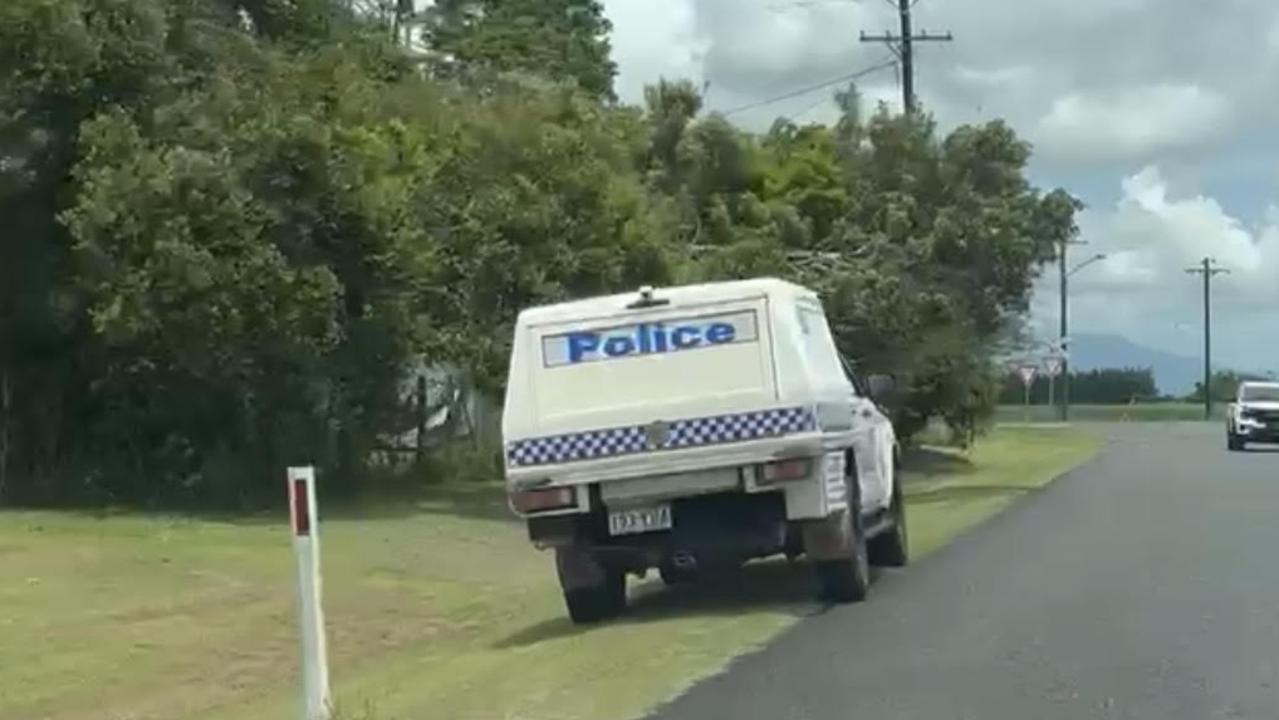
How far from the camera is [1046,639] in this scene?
14.1m

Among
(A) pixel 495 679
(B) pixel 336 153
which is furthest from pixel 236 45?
(A) pixel 495 679

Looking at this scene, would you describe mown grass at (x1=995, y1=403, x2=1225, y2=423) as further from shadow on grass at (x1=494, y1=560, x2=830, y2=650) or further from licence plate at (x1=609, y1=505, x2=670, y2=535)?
licence plate at (x1=609, y1=505, x2=670, y2=535)

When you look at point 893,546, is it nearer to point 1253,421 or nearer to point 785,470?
point 785,470

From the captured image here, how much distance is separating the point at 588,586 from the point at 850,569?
1959 millimetres

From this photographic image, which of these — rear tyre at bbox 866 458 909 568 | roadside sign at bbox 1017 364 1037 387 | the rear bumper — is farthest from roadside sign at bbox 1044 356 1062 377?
the rear bumper

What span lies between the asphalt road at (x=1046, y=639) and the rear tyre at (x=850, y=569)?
27cm

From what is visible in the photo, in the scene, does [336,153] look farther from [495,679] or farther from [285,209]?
[495,679]

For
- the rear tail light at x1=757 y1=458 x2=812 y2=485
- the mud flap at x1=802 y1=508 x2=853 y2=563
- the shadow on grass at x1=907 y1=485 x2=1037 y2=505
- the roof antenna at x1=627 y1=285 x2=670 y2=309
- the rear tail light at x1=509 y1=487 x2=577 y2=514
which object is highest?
the roof antenna at x1=627 y1=285 x2=670 y2=309

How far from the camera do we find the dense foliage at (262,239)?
2714cm

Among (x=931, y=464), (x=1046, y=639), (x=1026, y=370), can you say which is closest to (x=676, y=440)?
(x=1046, y=639)

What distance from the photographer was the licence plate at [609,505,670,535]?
53.8 ft

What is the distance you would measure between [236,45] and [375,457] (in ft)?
21.7

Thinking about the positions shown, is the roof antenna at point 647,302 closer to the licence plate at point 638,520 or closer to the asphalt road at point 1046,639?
the licence plate at point 638,520

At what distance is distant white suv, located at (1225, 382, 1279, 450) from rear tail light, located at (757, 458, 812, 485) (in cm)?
4192
